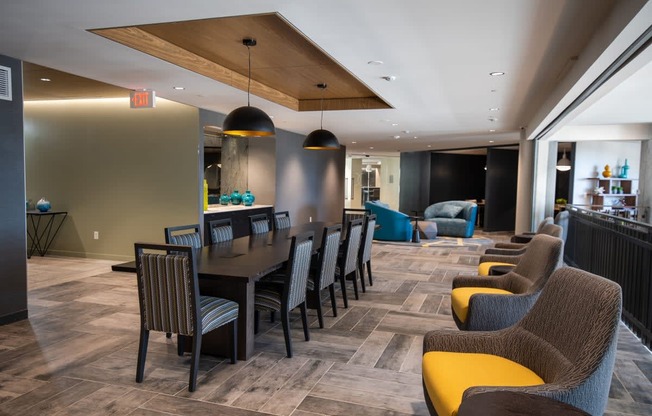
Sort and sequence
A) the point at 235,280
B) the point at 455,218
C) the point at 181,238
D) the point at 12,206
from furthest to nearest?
the point at 455,218 → the point at 12,206 → the point at 181,238 → the point at 235,280

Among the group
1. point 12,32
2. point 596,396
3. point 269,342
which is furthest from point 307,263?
point 12,32

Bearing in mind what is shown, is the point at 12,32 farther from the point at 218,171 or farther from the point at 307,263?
the point at 218,171

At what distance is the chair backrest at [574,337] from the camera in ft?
5.61

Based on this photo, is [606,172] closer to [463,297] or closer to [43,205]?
[463,297]

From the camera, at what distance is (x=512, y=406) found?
1497mm

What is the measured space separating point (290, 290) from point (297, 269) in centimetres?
16

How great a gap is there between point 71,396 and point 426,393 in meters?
2.07

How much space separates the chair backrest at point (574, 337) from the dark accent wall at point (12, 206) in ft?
13.6

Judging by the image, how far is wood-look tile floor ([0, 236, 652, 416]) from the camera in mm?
2713

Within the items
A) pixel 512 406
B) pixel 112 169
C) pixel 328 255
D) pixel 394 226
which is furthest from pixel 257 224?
pixel 394 226

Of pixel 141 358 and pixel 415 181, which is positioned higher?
pixel 415 181

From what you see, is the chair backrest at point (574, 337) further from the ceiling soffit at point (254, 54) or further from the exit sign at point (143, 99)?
the exit sign at point (143, 99)

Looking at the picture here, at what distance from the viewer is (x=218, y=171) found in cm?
941

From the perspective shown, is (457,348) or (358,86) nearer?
(457,348)
